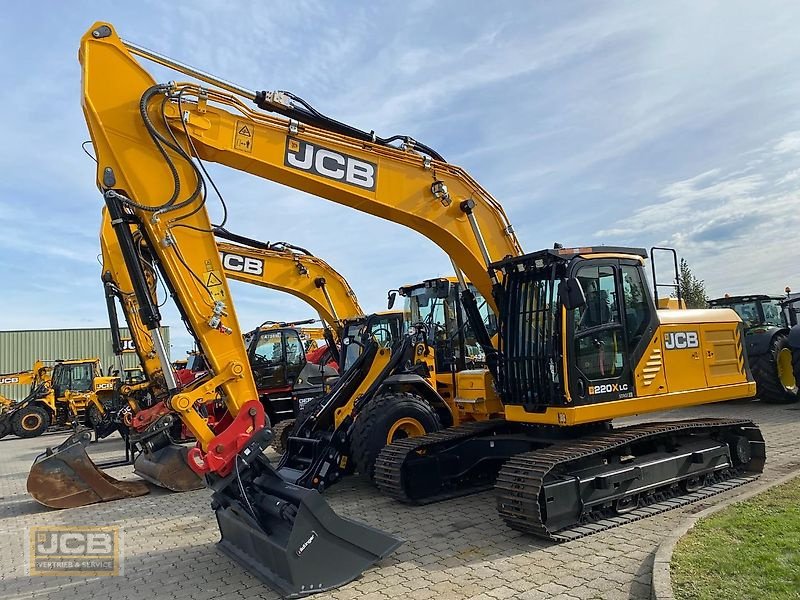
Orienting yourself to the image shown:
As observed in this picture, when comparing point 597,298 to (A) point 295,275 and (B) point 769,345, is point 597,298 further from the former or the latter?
(B) point 769,345

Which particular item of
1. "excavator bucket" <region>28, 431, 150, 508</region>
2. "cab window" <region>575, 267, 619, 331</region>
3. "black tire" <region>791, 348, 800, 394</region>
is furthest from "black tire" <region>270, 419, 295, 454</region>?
"black tire" <region>791, 348, 800, 394</region>

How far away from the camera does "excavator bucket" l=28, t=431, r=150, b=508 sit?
335 inches

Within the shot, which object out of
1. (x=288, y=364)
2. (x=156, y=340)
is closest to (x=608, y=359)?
(x=156, y=340)

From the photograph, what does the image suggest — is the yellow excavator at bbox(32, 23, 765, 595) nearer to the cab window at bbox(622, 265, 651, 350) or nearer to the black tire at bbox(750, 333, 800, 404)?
the cab window at bbox(622, 265, 651, 350)

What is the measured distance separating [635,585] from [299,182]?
438 cm

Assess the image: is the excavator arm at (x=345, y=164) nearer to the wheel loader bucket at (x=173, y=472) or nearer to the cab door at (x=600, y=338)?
the cab door at (x=600, y=338)

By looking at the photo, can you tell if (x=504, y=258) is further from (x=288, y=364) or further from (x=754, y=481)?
(x=288, y=364)

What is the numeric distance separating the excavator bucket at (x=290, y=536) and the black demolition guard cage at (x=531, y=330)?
6.98ft

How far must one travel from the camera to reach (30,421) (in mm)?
20812

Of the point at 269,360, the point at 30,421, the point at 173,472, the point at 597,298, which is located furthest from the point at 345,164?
the point at 30,421

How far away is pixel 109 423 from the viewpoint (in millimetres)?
14602

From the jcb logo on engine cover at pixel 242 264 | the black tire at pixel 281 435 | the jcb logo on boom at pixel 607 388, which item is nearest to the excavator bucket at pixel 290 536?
the jcb logo on boom at pixel 607 388

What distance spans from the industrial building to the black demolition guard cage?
3459cm

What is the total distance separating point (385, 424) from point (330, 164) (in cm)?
339
